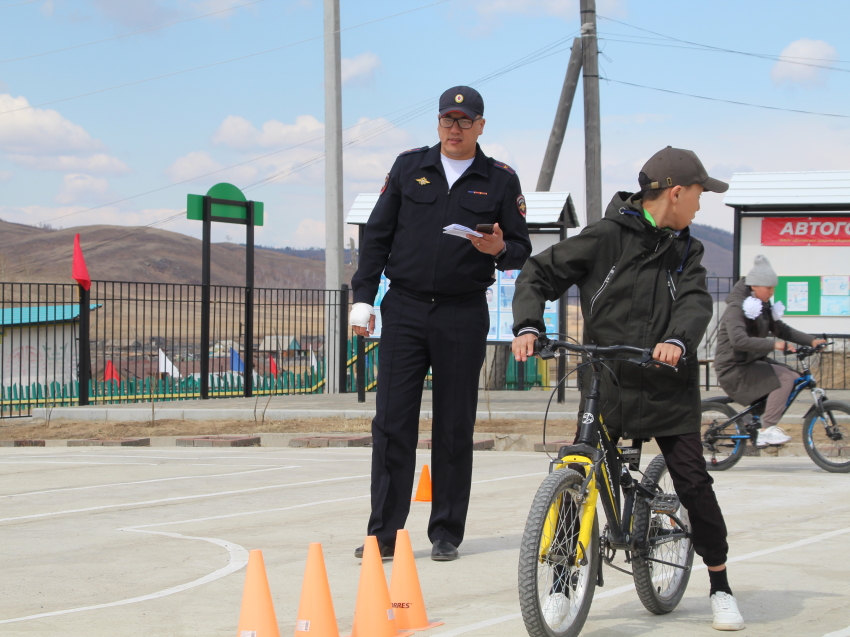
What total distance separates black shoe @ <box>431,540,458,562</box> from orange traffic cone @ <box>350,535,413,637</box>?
139 centimetres

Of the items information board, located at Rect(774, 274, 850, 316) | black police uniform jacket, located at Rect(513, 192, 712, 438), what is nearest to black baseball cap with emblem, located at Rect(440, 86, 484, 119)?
black police uniform jacket, located at Rect(513, 192, 712, 438)

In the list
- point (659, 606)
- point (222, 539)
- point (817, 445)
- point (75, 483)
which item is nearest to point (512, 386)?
point (817, 445)

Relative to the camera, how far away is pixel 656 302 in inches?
171

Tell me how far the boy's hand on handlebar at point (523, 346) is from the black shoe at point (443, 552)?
1.89 m

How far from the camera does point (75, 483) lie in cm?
923

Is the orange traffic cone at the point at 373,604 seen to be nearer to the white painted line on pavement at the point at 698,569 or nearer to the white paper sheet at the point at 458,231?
the white painted line on pavement at the point at 698,569

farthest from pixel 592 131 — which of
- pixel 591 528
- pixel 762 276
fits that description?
pixel 591 528

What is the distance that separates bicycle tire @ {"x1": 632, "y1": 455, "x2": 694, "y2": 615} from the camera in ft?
14.4

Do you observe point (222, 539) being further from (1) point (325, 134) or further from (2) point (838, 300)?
(1) point (325, 134)

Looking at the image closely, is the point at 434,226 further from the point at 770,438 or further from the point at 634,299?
the point at 770,438

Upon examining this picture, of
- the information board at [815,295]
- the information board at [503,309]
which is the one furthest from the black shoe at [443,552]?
the information board at [815,295]

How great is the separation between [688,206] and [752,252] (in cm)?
1191

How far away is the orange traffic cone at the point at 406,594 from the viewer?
4250mm

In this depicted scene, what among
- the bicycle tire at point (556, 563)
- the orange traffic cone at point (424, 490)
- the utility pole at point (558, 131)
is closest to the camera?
the bicycle tire at point (556, 563)
